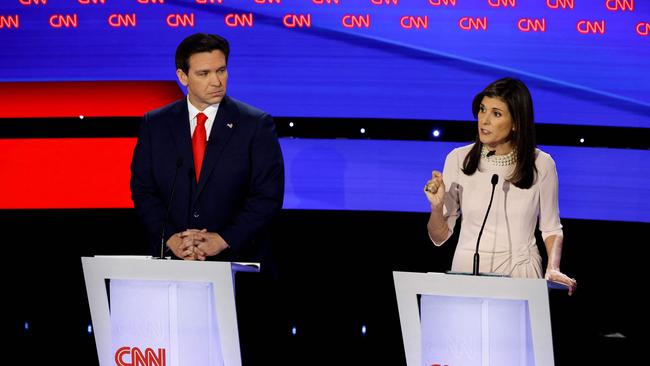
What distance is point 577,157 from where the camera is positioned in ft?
15.5

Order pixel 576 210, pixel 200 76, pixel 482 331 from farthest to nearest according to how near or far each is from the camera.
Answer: pixel 576 210 → pixel 200 76 → pixel 482 331

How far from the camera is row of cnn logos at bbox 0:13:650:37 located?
4.71 m

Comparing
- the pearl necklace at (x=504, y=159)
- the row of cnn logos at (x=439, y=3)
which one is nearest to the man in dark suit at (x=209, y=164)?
the pearl necklace at (x=504, y=159)

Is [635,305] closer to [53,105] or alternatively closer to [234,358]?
[234,358]

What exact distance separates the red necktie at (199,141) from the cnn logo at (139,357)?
3.39 feet

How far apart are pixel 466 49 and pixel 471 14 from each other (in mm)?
176

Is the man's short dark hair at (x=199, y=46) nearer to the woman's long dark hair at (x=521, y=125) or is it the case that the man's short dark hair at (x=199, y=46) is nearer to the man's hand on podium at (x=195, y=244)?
the man's hand on podium at (x=195, y=244)

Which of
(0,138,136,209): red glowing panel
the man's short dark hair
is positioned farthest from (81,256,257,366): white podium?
(0,138,136,209): red glowing panel

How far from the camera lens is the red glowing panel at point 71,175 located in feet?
15.8

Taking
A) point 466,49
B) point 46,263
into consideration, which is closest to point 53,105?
point 46,263

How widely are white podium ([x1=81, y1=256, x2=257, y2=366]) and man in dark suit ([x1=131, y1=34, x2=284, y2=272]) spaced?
2.35 ft

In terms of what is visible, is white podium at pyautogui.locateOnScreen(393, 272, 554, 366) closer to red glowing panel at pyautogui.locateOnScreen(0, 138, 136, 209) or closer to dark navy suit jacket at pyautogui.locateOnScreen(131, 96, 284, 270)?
dark navy suit jacket at pyautogui.locateOnScreen(131, 96, 284, 270)

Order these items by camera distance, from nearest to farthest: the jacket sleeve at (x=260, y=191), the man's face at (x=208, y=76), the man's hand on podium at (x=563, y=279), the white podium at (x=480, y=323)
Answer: the white podium at (x=480, y=323) < the man's hand on podium at (x=563, y=279) < the jacket sleeve at (x=260, y=191) < the man's face at (x=208, y=76)

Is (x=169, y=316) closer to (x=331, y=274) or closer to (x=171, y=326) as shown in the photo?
(x=171, y=326)
